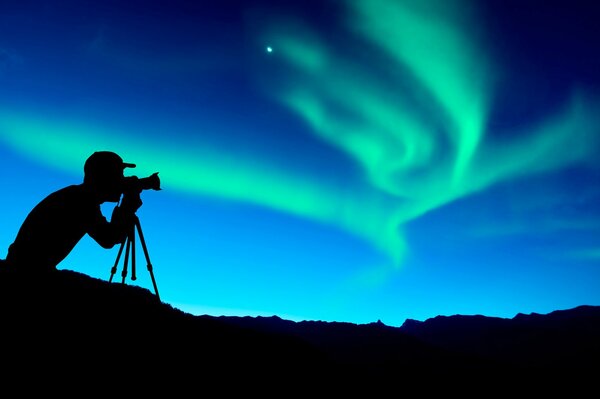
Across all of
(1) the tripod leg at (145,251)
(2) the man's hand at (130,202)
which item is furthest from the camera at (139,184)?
(1) the tripod leg at (145,251)

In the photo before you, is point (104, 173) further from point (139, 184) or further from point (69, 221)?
point (139, 184)

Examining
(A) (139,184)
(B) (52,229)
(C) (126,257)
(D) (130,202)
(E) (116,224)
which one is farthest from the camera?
(C) (126,257)

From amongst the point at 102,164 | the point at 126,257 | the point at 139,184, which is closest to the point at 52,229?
the point at 102,164

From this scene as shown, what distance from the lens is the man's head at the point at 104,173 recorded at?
449 cm

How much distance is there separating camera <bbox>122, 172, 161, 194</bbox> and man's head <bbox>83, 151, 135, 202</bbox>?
517 mm

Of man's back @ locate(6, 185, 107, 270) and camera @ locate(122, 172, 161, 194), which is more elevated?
camera @ locate(122, 172, 161, 194)

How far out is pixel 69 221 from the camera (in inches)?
170

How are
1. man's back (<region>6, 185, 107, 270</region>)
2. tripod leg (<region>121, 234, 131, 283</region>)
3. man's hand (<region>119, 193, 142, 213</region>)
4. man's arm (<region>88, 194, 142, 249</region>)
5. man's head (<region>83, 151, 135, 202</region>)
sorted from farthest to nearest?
tripod leg (<region>121, 234, 131, 283</region>) → man's hand (<region>119, 193, 142, 213</region>) → man's arm (<region>88, 194, 142, 249</region>) → man's head (<region>83, 151, 135, 202</region>) → man's back (<region>6, 185, 107, 270</region>)

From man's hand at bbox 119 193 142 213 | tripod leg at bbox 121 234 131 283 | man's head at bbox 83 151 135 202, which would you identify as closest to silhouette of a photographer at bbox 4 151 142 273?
man's head at bbox 83 151 135 202

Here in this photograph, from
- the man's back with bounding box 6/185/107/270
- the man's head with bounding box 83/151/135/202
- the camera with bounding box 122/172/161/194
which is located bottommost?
the man's back with bounding box 6/185/107/270

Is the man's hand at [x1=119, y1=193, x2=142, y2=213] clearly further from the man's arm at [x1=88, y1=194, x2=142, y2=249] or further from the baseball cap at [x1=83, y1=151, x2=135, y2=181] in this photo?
the baseball cap at [x1=83, y1=151, x2=135, y2=181]

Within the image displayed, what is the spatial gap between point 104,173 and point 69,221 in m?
0.73

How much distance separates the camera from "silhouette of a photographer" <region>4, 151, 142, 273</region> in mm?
4199

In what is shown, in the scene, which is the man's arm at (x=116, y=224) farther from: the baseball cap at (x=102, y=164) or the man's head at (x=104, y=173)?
the baseball cap at (x=102, y=164)
